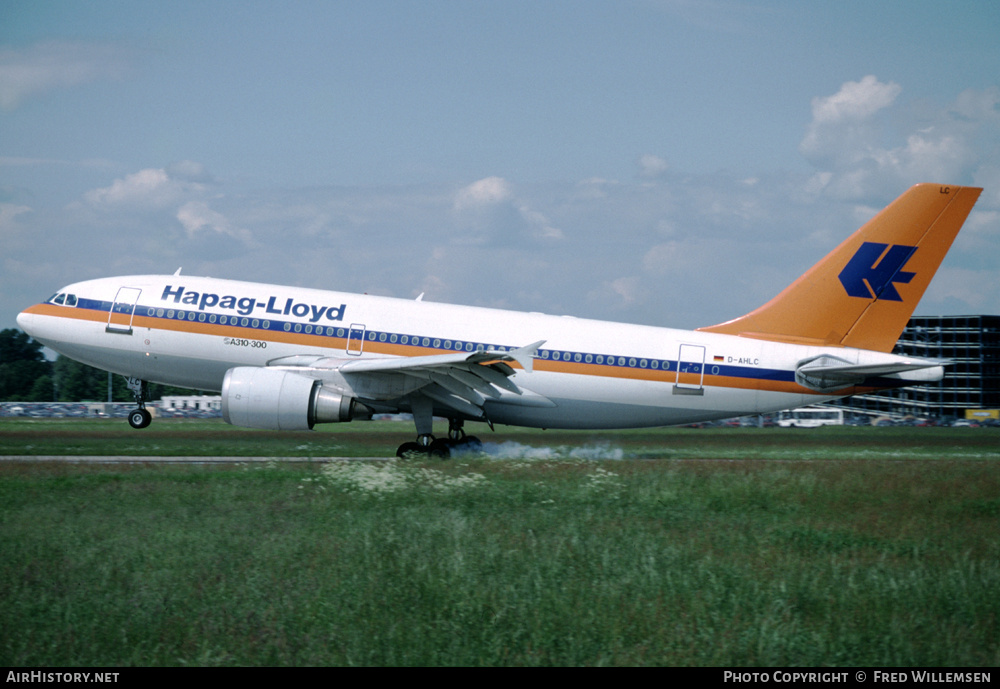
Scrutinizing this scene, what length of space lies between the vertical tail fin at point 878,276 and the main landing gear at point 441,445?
27.4 feet

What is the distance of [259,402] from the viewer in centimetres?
1962

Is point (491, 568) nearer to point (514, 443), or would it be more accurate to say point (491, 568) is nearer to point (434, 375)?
point (434, 375)

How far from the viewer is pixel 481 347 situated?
21.9 meters

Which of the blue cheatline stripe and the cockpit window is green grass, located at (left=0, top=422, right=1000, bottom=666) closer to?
the blue cheatline stripe

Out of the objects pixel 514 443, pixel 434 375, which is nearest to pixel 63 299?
pixel 434 375

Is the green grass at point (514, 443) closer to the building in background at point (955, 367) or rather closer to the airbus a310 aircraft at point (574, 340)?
the airbus a310 aircraft at point (574, 340)

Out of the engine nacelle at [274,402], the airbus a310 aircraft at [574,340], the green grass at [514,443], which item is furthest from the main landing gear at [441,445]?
the engine nacelle at [274,402]

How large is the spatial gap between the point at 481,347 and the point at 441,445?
2753 mm

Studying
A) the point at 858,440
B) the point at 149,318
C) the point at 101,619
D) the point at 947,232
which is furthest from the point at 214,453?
the point at 858,440

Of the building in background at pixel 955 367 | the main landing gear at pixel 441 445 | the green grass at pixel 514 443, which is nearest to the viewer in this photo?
the main landing gear at pixel 441 445

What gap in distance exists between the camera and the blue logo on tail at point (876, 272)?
22281 mm

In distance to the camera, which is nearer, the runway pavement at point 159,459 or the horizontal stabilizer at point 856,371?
the runway pavement at point 159,459

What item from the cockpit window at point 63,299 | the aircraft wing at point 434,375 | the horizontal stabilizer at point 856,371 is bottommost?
the aircraft wing at point 434,375
